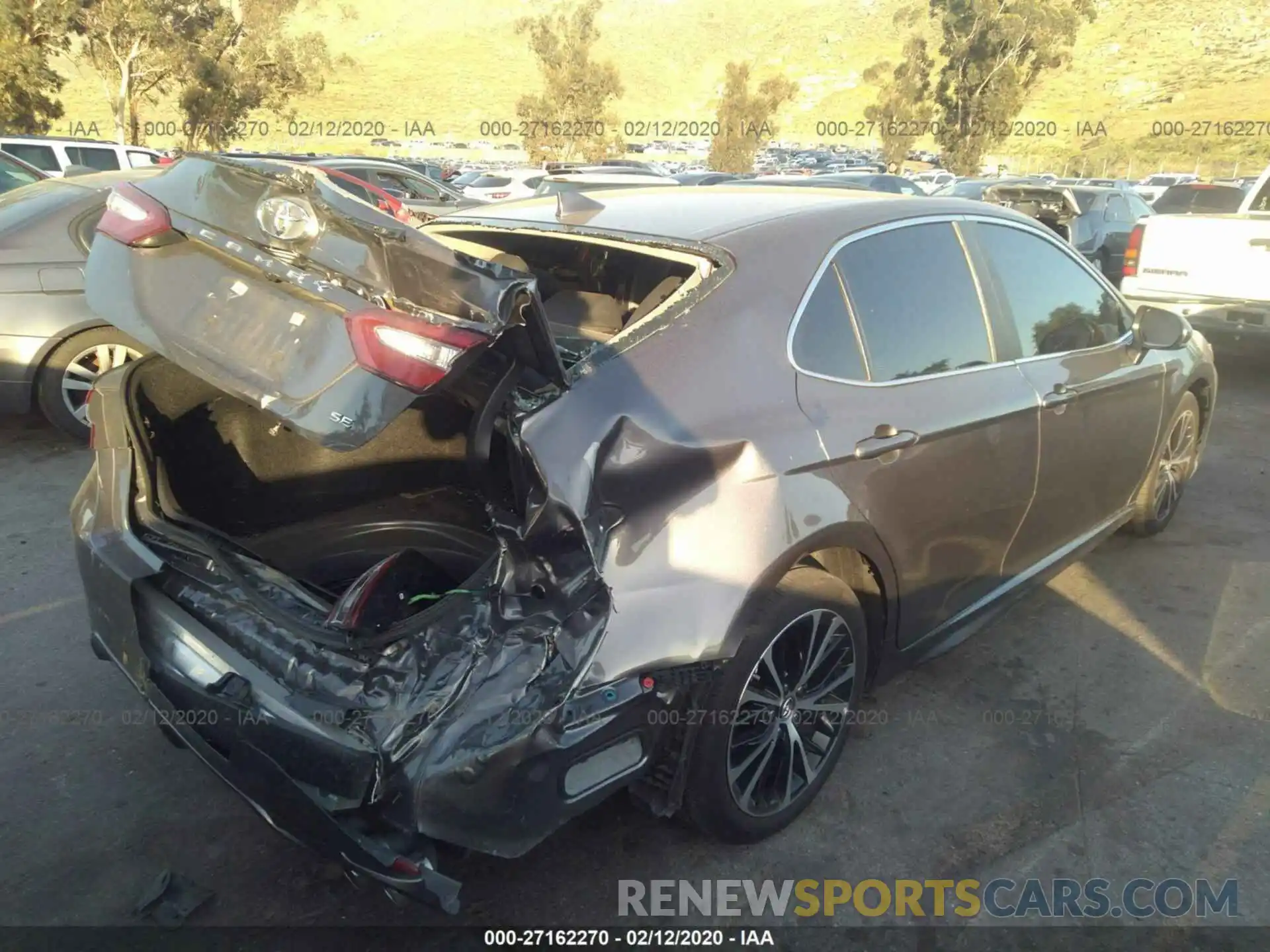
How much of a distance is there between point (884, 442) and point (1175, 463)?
2.98 metres

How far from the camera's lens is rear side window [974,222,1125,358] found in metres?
3.46

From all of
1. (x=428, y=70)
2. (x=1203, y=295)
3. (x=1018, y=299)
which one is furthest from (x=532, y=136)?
(x=428, y=70)

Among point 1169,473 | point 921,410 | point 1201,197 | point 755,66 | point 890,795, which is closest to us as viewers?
point 921,410

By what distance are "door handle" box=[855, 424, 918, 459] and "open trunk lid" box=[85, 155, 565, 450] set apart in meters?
0.95

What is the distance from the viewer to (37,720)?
10.7 ft

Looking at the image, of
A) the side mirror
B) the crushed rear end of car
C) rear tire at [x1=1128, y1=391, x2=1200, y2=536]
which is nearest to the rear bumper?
the crushed rear end of car

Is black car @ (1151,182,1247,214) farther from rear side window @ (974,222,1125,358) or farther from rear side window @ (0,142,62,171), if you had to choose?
rear side window @ (0,142,62,171)

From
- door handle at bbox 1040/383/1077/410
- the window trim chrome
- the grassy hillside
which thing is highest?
the window trim chrome

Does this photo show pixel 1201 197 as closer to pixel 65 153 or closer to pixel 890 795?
pixel 890 795

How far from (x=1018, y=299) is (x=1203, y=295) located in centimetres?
568

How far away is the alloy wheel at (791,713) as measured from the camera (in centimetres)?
258

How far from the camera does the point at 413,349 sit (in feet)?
6.74

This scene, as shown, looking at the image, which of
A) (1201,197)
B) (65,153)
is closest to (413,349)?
(65,153)

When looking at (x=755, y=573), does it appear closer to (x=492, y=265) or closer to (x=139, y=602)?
(x=492, y=265)
